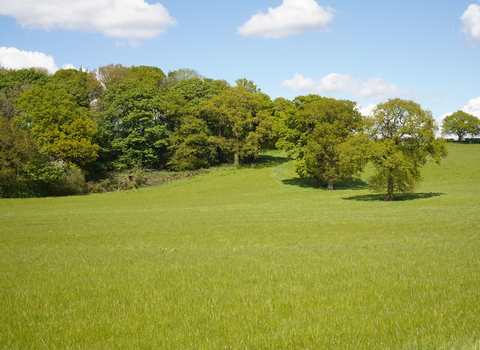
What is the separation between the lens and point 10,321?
7.62 m

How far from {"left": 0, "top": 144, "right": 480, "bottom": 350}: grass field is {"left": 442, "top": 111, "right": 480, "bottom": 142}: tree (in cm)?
12408

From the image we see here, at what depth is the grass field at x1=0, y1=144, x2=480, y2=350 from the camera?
22.0ft

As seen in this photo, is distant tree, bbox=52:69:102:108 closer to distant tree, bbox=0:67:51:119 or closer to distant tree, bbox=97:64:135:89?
distant tree, bbox=97:64:135:89

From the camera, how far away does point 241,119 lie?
257ft

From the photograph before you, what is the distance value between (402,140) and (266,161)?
47064mm

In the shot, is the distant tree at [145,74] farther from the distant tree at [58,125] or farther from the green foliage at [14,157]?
the green foliage at [14,157]

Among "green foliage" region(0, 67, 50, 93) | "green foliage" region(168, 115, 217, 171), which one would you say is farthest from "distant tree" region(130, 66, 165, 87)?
"green foliage" region(168, 115, 217, 171)

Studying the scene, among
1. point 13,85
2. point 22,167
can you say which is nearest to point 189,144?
point 22,167

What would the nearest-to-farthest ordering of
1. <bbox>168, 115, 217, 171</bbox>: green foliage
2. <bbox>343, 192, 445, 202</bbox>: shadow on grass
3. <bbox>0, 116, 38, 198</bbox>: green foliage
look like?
<bbox>343, 192, 445, 202</bbox>: shadow on grass, <bbox>0, 116, 38, 198</bbox>: green foliage, <bbox>168, 115, 217, 171</bbox>: green foliage

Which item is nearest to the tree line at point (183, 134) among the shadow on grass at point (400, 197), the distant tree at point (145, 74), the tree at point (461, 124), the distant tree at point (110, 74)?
the shadow on grass at point (400, 197)

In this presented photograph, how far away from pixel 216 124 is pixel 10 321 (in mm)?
79777

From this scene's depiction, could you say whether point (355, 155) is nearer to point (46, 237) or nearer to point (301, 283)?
point (46, 237)

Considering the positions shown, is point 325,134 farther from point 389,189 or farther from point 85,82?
point 85,82

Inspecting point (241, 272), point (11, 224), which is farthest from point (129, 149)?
point (241, 272)
